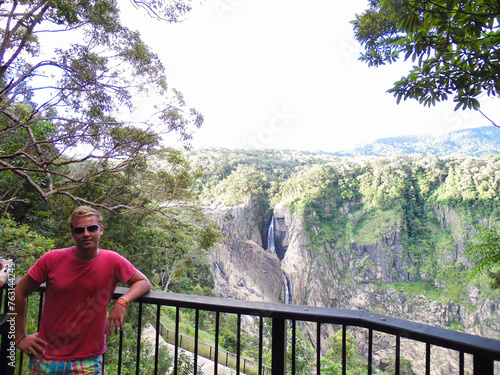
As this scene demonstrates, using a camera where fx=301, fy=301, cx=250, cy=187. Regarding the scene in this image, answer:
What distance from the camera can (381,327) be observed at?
94 centimetres

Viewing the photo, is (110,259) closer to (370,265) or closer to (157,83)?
(157,83)

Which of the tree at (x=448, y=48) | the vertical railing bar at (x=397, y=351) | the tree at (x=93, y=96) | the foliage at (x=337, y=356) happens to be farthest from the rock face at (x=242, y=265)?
the vertical railing bar at (x=397, y=351)

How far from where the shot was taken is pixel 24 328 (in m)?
1.26

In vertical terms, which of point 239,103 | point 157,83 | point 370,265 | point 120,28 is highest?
point 239,103

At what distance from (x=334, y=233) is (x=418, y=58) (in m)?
35.4

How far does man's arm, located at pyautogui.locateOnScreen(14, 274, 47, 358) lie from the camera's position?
1.21 meters

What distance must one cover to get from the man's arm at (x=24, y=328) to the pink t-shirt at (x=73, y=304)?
28 millimetres

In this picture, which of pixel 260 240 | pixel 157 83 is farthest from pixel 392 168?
pixel 157 83

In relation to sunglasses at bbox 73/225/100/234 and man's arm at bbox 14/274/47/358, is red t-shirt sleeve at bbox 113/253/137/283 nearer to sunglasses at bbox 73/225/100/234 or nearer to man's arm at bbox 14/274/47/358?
sunglasses at bbox 73/225/100/234

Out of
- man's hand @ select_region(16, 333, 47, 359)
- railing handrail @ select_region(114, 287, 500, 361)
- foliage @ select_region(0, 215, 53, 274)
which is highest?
railing handrail @ select_region(114, 287, 500, 361)

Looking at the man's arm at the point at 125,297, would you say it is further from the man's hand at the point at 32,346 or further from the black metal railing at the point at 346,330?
the man's hand at the point at 32,346

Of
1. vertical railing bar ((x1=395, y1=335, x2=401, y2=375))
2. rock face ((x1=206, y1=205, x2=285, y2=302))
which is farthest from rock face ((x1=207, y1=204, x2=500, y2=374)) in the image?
vertical railing bar ((x1=395, y1=335, x2=401, y2=375))

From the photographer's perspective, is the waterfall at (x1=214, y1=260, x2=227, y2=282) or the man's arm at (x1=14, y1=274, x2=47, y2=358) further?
the waterfall at (x1=214, y1=260, x2=227, y2=282)

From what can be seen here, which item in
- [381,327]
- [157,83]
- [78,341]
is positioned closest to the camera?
[381,327]
